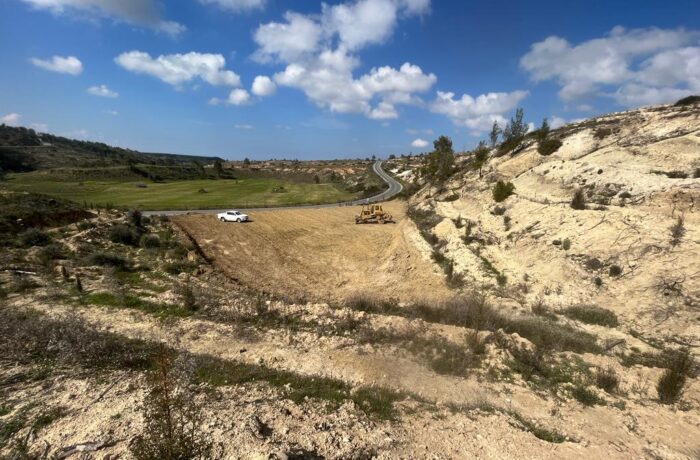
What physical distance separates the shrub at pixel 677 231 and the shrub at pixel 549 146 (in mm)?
18228

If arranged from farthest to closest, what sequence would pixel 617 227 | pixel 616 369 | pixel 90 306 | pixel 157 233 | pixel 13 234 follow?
pixel 157 233 → pixel 13 234 → pixel 617 227 → pixel 90 306 → pixel 616 369

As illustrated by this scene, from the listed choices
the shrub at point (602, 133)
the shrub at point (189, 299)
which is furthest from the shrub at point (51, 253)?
the shrub at point (602, 133)

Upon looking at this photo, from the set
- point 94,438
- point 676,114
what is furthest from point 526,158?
point 94,438

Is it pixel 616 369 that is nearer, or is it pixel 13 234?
pixel 616 369

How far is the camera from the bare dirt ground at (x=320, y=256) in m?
Answer: 23.5

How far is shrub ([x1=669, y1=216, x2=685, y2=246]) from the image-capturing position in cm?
1717

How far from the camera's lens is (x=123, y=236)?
25094 mm

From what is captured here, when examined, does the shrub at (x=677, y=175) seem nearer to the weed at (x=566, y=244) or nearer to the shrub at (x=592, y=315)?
the weed at (x=566, y=244)

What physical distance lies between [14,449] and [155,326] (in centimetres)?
599

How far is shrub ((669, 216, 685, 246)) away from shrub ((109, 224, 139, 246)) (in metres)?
31.9

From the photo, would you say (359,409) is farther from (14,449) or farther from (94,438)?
(14,449)

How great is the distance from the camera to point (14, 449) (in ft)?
22.7

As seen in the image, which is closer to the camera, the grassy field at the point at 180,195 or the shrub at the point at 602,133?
the shrub at the point at 602,133

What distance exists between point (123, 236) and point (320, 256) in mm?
14915
